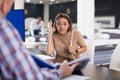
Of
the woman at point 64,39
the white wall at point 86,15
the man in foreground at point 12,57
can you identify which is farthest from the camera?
the white wall at point 86,15

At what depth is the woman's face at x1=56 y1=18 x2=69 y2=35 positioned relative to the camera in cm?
224

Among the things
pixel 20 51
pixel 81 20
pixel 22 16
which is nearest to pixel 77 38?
pixel 22 16

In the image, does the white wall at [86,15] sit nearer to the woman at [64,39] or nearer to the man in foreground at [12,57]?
the woman at [64,39]

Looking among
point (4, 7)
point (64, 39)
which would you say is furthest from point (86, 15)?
point (4, 7)

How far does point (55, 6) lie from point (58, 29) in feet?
60.2

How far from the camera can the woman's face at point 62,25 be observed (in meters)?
2.24

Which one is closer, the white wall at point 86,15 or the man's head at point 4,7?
the man's head at point 4,7

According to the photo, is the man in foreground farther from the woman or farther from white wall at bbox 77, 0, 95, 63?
white wall at bbox 77, 0, 95, 63

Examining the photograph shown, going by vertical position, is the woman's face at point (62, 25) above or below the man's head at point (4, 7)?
below

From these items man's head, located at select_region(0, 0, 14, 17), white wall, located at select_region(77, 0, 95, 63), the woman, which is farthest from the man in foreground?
white wall, located at select_region(77, 0, 95, 63)

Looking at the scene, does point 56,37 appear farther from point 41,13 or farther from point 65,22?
point 41,13

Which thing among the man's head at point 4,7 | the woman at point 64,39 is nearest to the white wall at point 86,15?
the woman at point 64,39

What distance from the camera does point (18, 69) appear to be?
0.52m

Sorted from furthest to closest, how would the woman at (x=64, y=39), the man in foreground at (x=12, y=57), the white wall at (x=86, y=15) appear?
the white wall at (x=86, y=15), the woman at (x=64, y=39), the man in foreground at (x=12, y=57)
